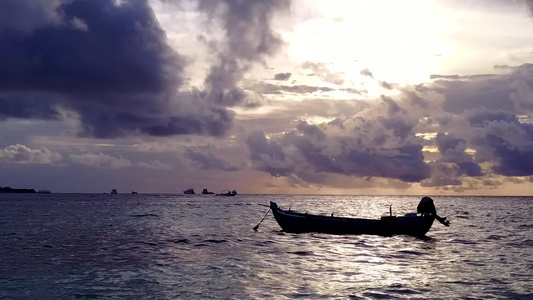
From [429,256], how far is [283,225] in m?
19.4

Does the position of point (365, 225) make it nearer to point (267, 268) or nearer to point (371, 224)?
point (371, 224)

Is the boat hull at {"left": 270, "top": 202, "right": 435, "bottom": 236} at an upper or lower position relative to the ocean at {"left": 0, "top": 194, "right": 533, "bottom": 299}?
upper

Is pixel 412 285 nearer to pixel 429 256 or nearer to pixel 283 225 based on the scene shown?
pixel 429 256

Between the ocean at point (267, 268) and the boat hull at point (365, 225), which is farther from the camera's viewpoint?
the boat hull at point (365, 225)

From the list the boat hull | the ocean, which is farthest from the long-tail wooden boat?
the ocean

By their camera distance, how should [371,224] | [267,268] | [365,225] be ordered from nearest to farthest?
[267,268]
[365,225]
[371,224]

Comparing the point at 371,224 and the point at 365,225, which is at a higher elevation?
the point at 371,224

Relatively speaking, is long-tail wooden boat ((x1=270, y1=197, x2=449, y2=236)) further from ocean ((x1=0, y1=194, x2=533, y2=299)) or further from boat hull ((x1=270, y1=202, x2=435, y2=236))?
ocean ((x1=0, y1=194, x2=533, y2=299))

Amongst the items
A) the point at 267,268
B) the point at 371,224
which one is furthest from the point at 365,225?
the point at 267,268

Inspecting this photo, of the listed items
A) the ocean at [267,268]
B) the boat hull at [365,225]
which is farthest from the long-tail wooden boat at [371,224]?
the ocean at [267,268]

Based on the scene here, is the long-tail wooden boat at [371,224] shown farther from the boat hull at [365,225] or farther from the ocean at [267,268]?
the ocean at [267,268]

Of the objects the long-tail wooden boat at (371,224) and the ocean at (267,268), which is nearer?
the ocean at (267,268)

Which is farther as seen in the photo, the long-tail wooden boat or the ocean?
the long-tail wooden boat

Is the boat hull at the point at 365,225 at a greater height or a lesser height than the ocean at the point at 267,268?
greater
